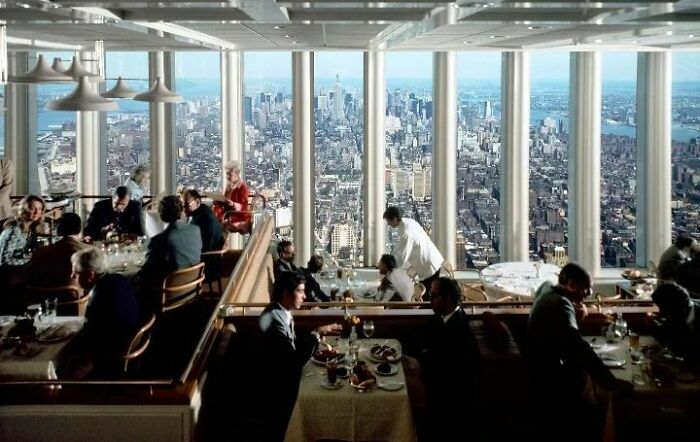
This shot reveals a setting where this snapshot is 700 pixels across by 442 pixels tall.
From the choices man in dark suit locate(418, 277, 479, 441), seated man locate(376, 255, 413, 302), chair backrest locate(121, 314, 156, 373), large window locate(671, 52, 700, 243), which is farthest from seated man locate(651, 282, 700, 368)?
large window locate(671, 52, 700, 243)

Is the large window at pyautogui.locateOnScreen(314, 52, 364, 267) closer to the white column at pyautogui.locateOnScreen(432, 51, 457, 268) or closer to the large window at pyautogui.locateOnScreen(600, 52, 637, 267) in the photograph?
the white column at pyautogui.locateOnScreen(432, 51, 457, 268)

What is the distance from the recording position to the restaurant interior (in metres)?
4.25

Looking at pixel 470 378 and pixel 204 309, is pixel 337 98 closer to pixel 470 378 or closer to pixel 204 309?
pixel 204 309

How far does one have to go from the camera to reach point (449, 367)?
4.32 m

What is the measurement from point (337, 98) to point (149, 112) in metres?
2.65

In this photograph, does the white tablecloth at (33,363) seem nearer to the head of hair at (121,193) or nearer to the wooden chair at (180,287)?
the wooden chair at (180,287)

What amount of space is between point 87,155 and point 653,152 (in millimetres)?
7814

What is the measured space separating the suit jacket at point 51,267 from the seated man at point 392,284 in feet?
7.97

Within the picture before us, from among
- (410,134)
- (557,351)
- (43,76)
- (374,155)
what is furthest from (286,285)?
(410,134)

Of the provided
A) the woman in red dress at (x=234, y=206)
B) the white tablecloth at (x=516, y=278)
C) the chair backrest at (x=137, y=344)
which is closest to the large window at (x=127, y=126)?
the woman in red dress at (x=234, y=206)

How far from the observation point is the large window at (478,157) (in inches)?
405

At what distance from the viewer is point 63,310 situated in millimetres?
5738

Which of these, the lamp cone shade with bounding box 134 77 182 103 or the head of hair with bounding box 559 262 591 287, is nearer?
the head of hair with bounding box 559 262 591 287

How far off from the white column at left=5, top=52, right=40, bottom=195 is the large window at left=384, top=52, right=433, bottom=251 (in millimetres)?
5128
